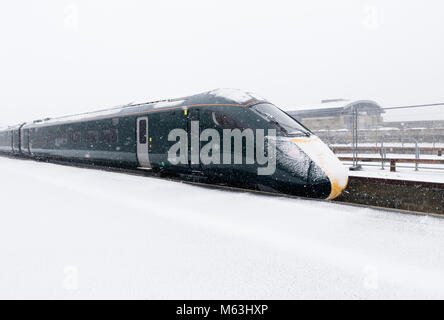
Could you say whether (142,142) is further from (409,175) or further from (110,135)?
(409,175)

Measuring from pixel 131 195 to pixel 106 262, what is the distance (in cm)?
340

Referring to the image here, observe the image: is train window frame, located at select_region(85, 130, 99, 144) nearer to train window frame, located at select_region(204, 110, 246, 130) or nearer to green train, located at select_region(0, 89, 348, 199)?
green train, located at select_region(0, 89, 348, 199)

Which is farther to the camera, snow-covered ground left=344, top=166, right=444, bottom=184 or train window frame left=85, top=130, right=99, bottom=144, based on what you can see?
train window frame left=85, top=130, right=99, bottom=144

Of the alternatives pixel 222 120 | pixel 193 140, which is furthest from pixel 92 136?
pixel 222 120

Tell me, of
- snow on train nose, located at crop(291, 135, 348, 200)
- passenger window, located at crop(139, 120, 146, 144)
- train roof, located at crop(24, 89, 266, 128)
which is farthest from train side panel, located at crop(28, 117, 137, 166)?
snow on train nose, located at crop(291, 135, 348, 200)

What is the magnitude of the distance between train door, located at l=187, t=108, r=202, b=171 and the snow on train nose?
2.38 metres

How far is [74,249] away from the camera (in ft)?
11.4

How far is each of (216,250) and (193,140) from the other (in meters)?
4.74

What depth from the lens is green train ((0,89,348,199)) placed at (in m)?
6.16

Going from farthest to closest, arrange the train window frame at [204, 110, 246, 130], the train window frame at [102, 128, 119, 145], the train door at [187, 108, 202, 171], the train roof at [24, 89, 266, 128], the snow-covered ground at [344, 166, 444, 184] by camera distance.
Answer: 1. the train window frame at [102, 128, 119, 145]
2. the snow-covered ground at [344, 166, 444, 184]
3. the train door at [187, 108, 202, 171]
4. the train roof at [24, 89, 266, 128]
5. the train window frame at [204, 110, 246, 130]

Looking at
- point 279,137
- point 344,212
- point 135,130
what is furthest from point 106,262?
point 135,130

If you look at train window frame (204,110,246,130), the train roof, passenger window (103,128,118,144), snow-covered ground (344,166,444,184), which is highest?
the train roof

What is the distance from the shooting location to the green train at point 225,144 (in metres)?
6.16

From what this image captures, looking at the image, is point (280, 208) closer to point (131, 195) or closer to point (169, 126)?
point (131, 195)
